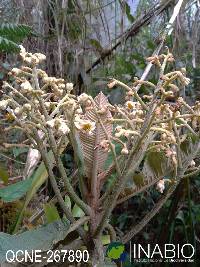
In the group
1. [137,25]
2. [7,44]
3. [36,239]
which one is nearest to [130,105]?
[36,239]

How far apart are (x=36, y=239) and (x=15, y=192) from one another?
197 mm

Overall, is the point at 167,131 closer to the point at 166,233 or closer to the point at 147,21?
the point at 166,233

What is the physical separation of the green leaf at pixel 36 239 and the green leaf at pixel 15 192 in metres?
0.15

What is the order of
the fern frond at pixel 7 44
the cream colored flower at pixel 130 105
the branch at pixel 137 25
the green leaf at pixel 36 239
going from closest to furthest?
the green leaf at pixel 36 239 → the cream colored flower at pixel 130 105 → the fern frond at pixel 7 44 → the branch at pixel 137 25

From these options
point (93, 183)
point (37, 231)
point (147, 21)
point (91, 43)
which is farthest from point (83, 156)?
point (91, 43)

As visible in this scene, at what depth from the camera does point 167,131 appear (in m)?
0.72

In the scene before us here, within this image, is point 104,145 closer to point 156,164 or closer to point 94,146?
point 94,146

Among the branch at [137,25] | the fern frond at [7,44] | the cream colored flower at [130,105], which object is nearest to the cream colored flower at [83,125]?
the cream colored flower at [130,105]

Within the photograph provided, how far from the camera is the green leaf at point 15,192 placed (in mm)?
866

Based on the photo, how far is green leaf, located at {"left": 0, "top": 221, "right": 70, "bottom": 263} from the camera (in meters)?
0.66

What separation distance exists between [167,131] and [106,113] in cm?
13

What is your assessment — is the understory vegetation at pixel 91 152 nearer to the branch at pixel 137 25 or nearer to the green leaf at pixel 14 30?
the green leaf at pixel 14 30

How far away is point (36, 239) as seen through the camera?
2.31 ft

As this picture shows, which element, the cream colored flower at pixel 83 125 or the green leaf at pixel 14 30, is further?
the green leaf at pixel 14 30
